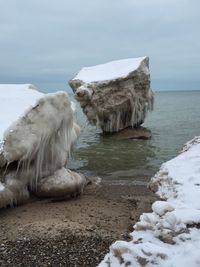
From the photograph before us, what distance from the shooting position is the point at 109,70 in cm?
2694

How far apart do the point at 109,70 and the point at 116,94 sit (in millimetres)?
2348

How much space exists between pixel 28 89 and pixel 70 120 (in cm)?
374

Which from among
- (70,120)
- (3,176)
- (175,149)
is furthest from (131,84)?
(3,176)

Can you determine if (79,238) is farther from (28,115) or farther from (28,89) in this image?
(28,89)

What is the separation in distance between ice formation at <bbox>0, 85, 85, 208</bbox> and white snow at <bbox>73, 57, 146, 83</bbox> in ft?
45.7

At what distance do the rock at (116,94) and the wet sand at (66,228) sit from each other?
13867 mm

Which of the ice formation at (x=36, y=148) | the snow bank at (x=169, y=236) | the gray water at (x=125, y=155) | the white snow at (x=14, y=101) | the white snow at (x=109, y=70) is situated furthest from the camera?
the white snow at (x=109, y=70)

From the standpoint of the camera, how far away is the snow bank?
5488 millimetres

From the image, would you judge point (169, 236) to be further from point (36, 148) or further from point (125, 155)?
point (125, 155)

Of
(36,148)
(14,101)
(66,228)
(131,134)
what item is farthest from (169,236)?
(131,134)

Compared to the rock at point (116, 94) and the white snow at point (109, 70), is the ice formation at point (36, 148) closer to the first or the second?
the rock at point (116, 94)

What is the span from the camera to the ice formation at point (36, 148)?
31.7 feet

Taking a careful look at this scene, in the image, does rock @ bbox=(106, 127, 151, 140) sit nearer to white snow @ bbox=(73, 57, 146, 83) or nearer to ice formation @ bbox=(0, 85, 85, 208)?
white snow @ bbox=(73, 57, 146, 83)

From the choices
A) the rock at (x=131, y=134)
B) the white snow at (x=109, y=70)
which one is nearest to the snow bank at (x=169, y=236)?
the white snow at (x=109, y=70)
